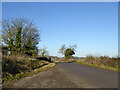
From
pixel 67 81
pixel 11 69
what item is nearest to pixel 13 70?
pixel 11 69

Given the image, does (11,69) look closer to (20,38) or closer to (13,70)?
(13,70)

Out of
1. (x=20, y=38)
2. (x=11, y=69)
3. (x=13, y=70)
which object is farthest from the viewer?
(x=20, y=38)

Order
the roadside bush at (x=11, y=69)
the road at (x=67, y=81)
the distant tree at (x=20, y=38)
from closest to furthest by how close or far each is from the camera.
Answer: the road at (x=67, y=81) → the roadside bush at (x=11, y=69) → the distant tree at (x=20, y=38)

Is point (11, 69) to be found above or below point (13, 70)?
above

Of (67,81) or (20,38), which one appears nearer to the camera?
(67,81)

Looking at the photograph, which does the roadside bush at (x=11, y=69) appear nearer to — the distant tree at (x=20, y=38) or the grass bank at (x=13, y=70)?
the grass bank at (x=13, y=70)

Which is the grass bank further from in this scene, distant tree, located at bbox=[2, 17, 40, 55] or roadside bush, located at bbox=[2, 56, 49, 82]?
distant tree, located at bbox=[2, 17, 40, 55]

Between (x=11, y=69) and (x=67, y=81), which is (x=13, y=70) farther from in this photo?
(x=67, y=81)

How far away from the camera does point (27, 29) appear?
32656mm

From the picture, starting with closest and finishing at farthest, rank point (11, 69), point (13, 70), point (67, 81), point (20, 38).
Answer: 1. point (67, 81)
2. point (11, 69)
3. point (13, 70)
4. point (20, 38)

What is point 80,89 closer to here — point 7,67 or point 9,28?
point 7,67

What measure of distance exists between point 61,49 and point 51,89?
241ft

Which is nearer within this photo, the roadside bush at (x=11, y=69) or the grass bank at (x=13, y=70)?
the grass bank at (x=13, y=70)

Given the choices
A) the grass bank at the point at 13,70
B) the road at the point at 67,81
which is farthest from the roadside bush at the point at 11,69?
the road at the point at 67,81
